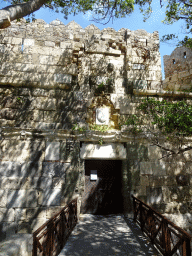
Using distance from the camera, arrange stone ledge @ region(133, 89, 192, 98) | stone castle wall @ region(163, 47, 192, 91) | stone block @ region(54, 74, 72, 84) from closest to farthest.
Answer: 1. stone block @ region(54, 74, 72, 84)
2. stone ledge @ region(133, 89, 192, 98)
3. stone castle wall @ region(163, 47, 192, 91)

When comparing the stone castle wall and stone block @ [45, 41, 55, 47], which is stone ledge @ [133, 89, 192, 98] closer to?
stone block @ [45, 41, 55, 47]

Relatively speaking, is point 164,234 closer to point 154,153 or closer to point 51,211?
point 154,153

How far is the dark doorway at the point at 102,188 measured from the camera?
20.0ft

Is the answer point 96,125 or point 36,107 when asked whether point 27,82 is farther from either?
point 96,125

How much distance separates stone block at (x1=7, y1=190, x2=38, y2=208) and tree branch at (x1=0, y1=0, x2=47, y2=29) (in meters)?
3.99

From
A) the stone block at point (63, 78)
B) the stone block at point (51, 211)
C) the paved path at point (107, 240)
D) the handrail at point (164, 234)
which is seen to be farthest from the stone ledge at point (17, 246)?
the stone block at point (63, 78)

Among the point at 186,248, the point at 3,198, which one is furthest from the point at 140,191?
the point at 3,198

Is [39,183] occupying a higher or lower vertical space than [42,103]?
lower

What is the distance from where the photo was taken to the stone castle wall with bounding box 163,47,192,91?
34.0 feet

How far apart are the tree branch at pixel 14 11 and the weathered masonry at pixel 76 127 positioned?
237cm

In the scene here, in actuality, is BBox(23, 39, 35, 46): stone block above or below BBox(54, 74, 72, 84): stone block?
above

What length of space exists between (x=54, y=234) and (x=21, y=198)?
2.29 metres

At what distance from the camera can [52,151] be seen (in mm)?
5723

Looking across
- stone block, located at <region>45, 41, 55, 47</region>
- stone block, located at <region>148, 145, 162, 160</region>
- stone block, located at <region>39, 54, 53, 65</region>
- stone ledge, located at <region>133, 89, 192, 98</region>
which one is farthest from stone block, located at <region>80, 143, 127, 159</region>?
stone block, located at <region>45, 41, 55, 47</region>
